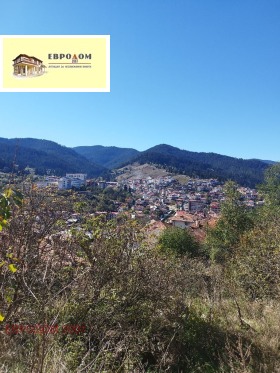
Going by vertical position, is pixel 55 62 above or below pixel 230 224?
above

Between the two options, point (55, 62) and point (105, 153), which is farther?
point (105, 153)

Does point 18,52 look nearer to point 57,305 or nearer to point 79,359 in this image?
point 57,305

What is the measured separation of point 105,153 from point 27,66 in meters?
174

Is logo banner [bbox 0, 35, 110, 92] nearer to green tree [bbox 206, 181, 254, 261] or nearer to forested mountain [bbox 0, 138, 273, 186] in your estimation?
green tree [bbox 206, 181, 254, 261]

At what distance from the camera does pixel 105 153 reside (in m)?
178

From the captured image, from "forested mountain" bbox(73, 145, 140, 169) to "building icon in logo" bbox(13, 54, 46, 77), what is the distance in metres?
154

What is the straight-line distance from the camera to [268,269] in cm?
612

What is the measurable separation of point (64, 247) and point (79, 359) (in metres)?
1.14

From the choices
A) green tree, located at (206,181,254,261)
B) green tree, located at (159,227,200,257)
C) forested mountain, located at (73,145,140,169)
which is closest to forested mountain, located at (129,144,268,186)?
forested mountain, located at (73,145,140,169)

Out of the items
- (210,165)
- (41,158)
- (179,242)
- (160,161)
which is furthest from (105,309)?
(210,165)

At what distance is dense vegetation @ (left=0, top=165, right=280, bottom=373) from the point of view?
2799 mm

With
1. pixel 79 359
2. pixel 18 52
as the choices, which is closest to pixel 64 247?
pixel 79 359

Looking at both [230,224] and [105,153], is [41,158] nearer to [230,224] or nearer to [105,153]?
[230,224]

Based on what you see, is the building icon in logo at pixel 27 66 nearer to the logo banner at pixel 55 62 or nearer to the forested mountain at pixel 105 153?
the logo banner at pixel 55 62
